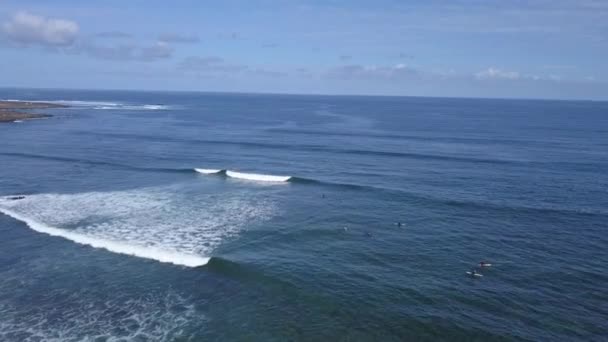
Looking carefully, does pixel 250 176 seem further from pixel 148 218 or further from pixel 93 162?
pixel 93 162

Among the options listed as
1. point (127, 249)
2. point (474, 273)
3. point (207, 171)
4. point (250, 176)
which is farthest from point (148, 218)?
point (474, 273)

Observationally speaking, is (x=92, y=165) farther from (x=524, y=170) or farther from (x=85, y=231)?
(x=524, y=170)

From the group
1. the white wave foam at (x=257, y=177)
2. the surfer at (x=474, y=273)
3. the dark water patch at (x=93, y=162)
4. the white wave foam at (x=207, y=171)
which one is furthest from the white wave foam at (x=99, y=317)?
the dark water patch at (x=93, y=162)

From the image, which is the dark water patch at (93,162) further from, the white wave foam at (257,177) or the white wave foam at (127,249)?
the white wave foam at (127,249)

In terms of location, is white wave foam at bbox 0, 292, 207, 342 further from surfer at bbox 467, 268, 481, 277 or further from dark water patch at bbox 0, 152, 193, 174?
dark water patch at bbox 0, 152, 193, 174

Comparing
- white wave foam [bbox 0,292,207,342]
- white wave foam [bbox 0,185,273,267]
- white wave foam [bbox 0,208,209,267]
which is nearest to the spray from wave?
white wave foam [bbox 0,185,273,267]

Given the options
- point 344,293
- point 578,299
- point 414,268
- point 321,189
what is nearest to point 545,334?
point 578,299
